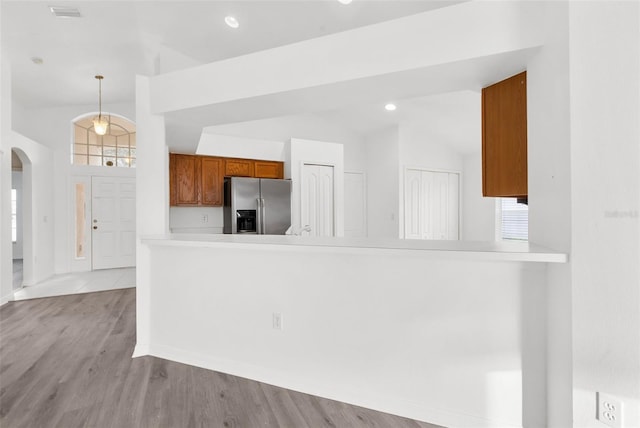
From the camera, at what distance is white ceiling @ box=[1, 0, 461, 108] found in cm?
286

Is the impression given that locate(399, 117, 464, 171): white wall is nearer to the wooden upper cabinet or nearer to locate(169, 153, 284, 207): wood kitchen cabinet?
locate(169, 153, 284, 207): wood kitchen cabinet

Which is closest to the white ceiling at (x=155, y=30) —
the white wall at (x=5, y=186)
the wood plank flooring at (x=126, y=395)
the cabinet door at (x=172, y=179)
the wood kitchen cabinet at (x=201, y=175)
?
the white wall at (x=5, y=186)

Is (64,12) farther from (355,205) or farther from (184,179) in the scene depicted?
(355,205)

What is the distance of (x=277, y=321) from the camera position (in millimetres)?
2234

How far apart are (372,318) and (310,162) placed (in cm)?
395

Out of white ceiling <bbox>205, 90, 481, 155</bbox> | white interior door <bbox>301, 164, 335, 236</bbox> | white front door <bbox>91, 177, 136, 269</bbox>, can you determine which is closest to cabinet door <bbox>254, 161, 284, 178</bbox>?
white interior door <bbox>301, 164, 335, 236</bbox>

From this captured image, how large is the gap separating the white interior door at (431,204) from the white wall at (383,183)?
0.70 ft

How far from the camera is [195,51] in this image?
3.65 m

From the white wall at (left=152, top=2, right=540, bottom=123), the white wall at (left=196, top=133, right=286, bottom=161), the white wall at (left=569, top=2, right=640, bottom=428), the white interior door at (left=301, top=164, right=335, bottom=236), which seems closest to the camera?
the white wall at (left=569, top=2, right=640, bottom=428)

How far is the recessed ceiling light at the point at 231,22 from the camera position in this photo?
3066mm

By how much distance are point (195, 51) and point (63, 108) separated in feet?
12.7

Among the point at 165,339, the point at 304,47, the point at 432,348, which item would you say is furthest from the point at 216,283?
the point at 304,47

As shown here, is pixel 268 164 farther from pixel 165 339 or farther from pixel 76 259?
pixel 76 259

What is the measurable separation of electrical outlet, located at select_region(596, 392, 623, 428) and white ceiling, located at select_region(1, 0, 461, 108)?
9.08 feet
